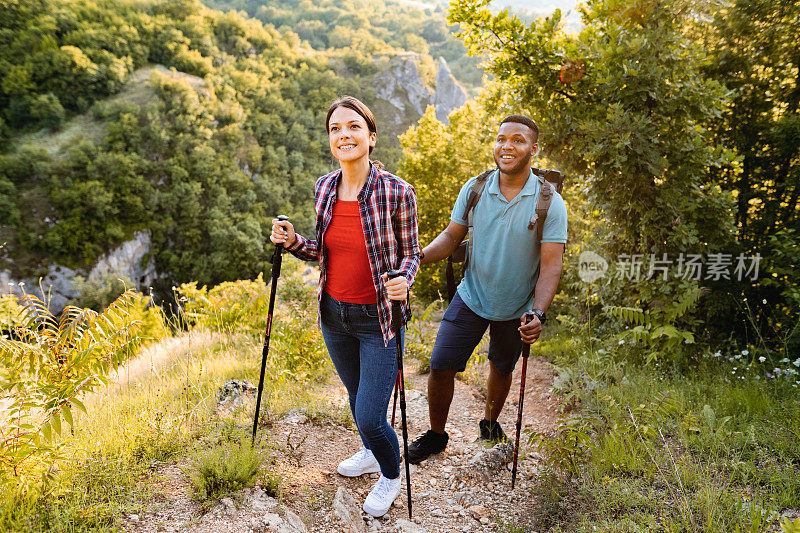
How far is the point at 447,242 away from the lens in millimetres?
3176

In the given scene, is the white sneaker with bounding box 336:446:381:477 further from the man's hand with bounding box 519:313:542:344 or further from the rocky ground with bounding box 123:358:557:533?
the man's hand with bounding box 519:313:542:344

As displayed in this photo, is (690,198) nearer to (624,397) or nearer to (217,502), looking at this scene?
(624,397)

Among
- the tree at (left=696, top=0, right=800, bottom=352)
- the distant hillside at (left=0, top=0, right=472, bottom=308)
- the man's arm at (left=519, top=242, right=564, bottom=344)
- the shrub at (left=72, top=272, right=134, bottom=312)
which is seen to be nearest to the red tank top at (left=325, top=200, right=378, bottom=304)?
the man's arm at (left=519, top=242, right=564, bottom=344)

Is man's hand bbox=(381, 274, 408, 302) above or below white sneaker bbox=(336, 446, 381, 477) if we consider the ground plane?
above

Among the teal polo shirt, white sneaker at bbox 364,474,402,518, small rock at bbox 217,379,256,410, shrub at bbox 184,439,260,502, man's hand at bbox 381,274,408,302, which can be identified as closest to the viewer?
man's hand at bbox 381,274,408,302

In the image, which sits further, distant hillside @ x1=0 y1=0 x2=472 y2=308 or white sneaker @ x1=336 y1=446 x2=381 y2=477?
distant hillside @ x1=0 y1=0 x2=472 y2=308

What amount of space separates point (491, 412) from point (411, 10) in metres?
181

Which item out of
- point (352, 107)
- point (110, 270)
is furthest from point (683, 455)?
point (110, 270)

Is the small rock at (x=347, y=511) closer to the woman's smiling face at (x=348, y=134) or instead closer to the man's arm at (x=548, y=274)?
the man's arm at (x=548, y=274)

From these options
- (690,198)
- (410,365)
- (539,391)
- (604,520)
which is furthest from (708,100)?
(410,365)

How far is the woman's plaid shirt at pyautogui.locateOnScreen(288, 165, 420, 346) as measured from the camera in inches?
97.6

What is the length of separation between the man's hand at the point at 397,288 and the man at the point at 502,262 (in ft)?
2.30

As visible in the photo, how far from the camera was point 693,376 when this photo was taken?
4.16 meters

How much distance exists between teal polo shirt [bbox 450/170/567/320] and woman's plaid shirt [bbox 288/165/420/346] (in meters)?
0.63
